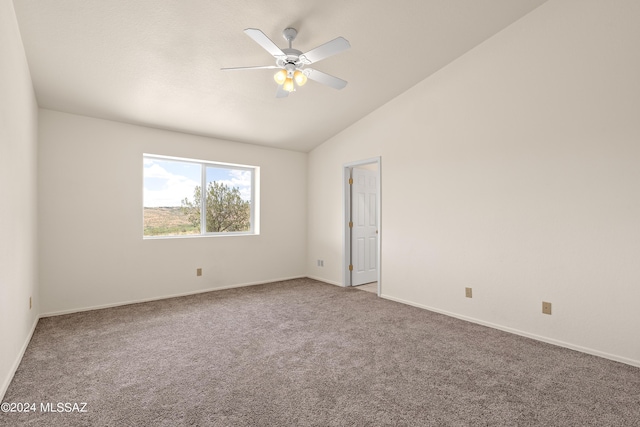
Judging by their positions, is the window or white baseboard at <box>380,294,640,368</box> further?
the window

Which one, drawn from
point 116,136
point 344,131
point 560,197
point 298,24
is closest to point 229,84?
point 298,24

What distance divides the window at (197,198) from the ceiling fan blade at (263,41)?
282 centimetres

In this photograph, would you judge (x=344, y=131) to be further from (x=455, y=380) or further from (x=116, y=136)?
(x=455, y=380)

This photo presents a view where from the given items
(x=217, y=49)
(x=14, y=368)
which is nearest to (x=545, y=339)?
(x=217, y=49)

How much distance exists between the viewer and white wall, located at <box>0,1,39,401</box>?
205 cm

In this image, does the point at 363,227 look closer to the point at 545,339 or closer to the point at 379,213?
the point at 379,213

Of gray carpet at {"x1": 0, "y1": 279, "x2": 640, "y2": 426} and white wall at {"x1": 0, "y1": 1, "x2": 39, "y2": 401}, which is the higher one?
white wall at {"x1": 0, "y1": 1, "x2": 39, "y2": 401}

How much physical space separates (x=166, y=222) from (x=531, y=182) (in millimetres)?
4611

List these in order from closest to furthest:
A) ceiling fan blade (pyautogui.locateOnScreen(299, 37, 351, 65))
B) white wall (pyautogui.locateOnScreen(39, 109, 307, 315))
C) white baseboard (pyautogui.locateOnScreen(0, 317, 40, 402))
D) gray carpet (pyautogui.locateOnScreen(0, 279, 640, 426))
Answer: gray carpet (pyautogui.locateOnScreen(0, 279, 640, 426)) < white baseboard (pyautogui.locateOnScreen(0, 317, 40, 402)) < ceiling fan blade (pyautogui.locateOnScreen(299, 37, 351, 65)) < white wall (pyautogui.locateOnScreen(39, 109, 307, 315))

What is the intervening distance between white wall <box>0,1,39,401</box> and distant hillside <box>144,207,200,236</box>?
1.36 metres

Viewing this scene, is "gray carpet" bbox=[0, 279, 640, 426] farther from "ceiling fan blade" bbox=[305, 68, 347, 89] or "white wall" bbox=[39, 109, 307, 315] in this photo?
"ceiling fan blade" bbox=[305, 68, 347, 89]

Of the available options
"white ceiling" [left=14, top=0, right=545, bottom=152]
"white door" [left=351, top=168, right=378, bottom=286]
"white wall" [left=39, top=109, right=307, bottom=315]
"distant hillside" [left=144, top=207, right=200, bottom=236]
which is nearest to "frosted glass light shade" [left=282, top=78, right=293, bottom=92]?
"white ceiling" [left=14, top=0, right=545, bottom=152]

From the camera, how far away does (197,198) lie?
16.0 ft

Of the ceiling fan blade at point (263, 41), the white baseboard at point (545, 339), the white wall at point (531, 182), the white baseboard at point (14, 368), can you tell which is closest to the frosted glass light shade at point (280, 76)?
the ceiling fan blade at point (263, 41)
